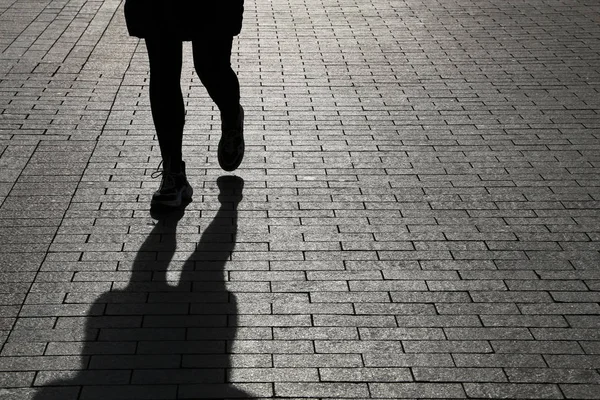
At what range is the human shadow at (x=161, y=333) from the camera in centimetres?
381

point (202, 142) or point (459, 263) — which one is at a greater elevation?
point (459, 263)

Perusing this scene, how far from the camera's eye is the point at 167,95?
18.0ft

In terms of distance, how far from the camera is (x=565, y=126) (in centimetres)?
704

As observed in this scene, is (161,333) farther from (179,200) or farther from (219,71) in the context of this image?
(219,71)

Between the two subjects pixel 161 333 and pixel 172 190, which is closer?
pixel 161 333

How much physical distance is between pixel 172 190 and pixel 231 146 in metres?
0.58

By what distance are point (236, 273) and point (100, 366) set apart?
1.02 meters

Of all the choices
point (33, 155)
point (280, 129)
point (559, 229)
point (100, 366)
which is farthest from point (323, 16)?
point (100, 366)

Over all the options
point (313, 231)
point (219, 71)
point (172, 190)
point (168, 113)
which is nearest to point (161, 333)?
point (313, 231)

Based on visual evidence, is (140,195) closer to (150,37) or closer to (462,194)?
(150,37)

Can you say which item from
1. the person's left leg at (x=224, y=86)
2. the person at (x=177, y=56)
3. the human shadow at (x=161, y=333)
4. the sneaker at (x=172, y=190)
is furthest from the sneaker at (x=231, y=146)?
the human shadow at (x=161, y=333)

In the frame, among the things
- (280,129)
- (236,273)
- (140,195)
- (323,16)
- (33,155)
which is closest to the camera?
(236,273)

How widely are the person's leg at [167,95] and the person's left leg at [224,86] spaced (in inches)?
6.0

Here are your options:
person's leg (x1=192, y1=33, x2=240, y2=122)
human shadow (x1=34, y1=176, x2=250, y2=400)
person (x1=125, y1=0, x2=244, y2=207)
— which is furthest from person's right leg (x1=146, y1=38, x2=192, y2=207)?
human shadow (x1=34, y1=176, x2=250, y2=400)
